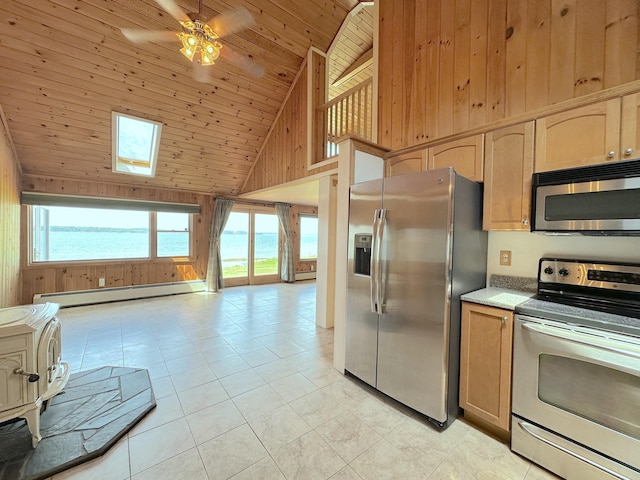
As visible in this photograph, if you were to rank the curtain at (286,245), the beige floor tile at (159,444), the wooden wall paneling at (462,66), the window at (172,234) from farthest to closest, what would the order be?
1. the curtain at (286,245)
2. the window at (172,234)
3. the wooden wall paneling at (462,66)
4. the beige floor tile at (159,444)

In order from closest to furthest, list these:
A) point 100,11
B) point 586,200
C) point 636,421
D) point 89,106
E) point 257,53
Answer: point 636,421 → point 586,200 → point 100,11 → point 89,106 → point 257,53

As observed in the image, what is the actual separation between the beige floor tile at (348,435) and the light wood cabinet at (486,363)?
28.1 inches

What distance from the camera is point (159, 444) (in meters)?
1.65

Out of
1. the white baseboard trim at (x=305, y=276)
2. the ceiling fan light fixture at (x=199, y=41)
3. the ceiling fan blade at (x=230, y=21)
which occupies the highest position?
the ceiling fan blade at (x=230, y=21)

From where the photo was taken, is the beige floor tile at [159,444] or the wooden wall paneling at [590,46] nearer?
the beige floor tile at [159,444]

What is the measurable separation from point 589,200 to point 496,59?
144 centimetres

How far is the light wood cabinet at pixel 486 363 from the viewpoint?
1658 mm

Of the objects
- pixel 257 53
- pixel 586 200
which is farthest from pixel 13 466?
pixel 257 53

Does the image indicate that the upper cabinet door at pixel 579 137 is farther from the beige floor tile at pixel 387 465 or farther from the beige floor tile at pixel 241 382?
the beige floor tile at pixel 241 382

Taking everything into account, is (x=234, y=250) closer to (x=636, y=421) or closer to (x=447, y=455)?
(x=447, y=455)

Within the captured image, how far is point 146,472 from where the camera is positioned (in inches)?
57.3

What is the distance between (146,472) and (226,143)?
4.76m

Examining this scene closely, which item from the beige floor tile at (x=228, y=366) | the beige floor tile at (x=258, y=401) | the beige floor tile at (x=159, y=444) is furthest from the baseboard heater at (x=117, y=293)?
the beige floor tile at (x=258, y=401)

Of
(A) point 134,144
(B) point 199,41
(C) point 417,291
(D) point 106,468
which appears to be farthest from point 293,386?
(A) point 134,144
